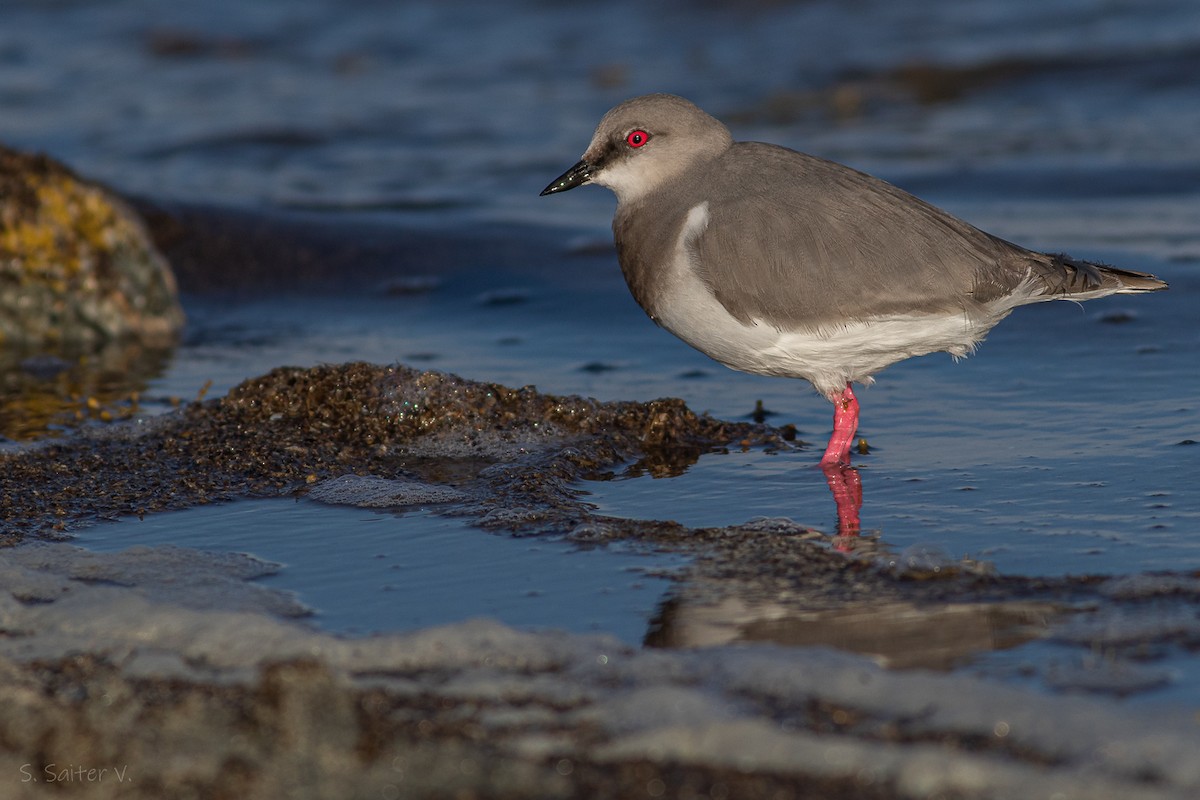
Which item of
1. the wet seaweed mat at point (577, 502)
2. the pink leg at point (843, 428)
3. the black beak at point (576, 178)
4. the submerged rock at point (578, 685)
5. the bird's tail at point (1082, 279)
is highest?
the black beak at point (576, 178)

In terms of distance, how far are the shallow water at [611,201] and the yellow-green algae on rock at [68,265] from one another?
0.53 metres

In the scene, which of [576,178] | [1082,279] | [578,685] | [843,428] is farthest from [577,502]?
[1082,279]

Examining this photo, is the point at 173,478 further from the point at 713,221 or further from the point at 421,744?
the point at 421,744

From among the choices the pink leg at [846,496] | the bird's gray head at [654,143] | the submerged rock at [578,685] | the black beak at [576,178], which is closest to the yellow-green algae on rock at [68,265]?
the submerged rock at [578,685]

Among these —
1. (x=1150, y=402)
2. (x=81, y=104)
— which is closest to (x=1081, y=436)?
(x=1150, y=402)

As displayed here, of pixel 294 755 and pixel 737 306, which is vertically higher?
pixel 737 306

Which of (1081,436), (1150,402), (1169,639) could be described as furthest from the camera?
(1150,402)

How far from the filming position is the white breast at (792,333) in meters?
6.25

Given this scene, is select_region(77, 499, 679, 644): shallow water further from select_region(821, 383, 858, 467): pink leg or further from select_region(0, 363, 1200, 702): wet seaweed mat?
select_region(821, 383, 858, 467): pink leg

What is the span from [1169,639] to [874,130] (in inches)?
455

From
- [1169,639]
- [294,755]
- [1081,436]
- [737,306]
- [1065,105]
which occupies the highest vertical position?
[1065,105]

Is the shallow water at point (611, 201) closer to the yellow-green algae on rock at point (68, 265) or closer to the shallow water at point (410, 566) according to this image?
the shallow water at point (410, 566)

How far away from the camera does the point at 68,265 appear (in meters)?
9.51

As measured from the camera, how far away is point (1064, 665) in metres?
4.21
